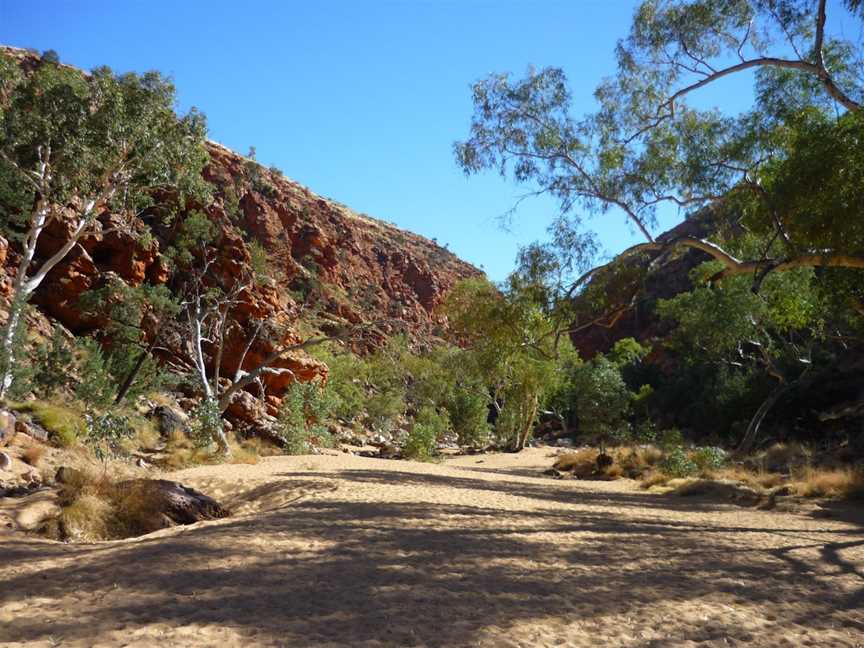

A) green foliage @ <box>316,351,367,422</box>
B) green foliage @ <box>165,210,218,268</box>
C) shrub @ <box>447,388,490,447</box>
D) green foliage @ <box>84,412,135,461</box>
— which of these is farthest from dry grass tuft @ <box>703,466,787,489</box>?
green foliage @ <box>316,351,367,422</box>

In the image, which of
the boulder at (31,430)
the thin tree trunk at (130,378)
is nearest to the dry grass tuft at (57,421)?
the boulder at (31,430)

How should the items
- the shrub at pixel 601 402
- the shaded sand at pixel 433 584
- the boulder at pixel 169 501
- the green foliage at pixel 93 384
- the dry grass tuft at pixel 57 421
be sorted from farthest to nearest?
the shrub at pixel 601 402, the green foliage at pixel 93 384, the dry grass tuft at pixel 57 421, the boulder at pixel 169 501, the shaded sand at pixel 433 584

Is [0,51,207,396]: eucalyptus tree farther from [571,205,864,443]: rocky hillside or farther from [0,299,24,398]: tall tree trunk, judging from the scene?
[571,205,864,443]: rocky hillside

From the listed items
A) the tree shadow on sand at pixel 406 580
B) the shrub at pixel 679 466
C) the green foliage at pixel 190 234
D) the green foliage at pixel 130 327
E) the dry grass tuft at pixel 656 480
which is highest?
the green foliage at pixel 190 234

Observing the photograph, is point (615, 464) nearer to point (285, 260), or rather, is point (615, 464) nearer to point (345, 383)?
point (345, 383)

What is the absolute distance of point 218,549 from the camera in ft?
17.2

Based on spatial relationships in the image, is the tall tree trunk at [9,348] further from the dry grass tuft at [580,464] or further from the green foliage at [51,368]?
the dry grass tuft at [580,464]

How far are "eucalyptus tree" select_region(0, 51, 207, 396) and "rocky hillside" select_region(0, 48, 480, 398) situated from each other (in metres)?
4.28

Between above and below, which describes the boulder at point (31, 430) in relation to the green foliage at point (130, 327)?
below

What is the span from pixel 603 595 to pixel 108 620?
10.8 ft

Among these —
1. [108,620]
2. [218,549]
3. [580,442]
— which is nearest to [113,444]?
[218,549]

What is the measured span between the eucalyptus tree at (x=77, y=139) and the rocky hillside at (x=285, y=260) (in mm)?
4275

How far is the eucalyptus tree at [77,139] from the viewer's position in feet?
50.9

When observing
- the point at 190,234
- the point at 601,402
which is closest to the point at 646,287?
the point at 601,402
